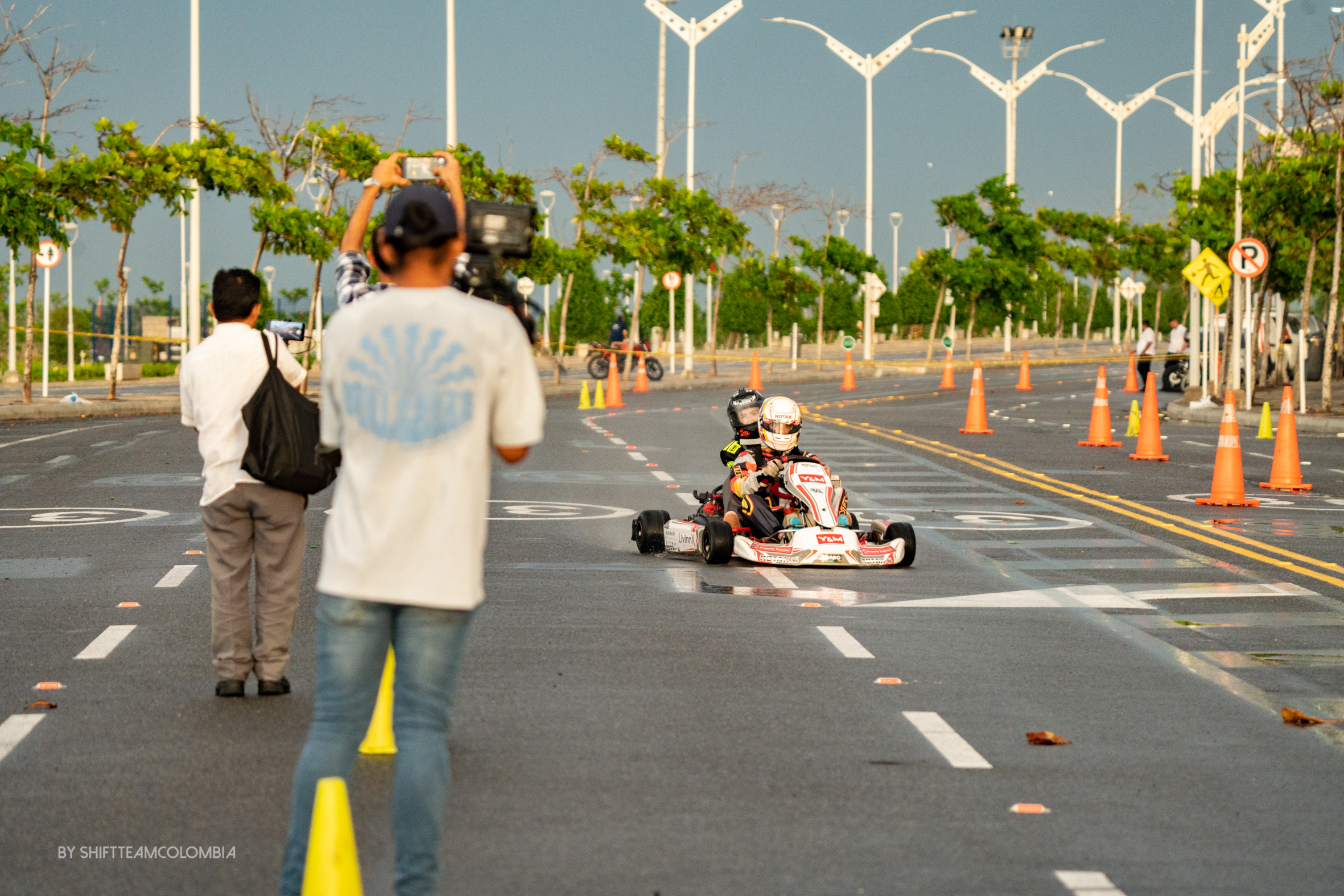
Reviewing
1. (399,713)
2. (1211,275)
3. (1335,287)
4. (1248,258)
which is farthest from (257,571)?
(1211,275)

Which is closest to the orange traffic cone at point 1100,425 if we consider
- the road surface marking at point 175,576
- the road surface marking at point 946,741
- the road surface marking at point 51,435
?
the road surface marking at point 51,435

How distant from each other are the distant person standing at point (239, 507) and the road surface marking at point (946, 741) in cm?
259

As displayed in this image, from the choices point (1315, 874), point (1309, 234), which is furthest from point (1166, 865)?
point (1309, 234)

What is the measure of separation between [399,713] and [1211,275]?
31.8 m

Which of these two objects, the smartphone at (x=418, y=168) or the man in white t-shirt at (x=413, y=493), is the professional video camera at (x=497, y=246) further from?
the man in white t-shirt at (x=413, y=493)

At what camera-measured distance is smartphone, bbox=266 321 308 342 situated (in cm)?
762

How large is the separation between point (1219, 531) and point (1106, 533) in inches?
37.1

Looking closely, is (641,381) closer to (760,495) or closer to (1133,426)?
(1133,426)

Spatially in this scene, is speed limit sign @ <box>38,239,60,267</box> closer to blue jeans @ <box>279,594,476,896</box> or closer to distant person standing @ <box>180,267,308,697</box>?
distant person standing @ <box>180,267,308,697</box>

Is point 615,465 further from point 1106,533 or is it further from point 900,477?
point 1106,533

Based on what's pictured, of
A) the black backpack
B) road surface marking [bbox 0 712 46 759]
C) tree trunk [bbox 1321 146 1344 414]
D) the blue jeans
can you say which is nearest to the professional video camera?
the blue jeans

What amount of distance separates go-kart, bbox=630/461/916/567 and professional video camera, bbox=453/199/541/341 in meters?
6.79

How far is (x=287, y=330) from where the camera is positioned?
7711mm

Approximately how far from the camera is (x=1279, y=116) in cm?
3959
